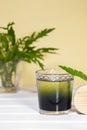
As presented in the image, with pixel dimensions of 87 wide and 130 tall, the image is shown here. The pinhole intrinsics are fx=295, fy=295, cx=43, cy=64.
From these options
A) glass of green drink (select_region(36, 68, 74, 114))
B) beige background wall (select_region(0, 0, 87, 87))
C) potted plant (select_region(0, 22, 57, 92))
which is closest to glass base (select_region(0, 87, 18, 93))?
potted plant (select_region(0, 22, 57, 92))

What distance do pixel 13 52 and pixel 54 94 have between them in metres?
0.34

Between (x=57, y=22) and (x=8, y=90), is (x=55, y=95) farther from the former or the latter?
(x=57, y=22)

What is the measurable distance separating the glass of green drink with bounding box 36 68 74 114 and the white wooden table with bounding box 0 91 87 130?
2 cm

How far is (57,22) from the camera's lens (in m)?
1.19

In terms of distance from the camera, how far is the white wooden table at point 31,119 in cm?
73

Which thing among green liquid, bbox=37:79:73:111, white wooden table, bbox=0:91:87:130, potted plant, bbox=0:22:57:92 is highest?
potted plant, bbox=0:22:57:92

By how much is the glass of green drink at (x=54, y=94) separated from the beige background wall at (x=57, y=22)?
0.37m

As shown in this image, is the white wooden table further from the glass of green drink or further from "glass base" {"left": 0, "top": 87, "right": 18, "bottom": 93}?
"glass base" {"left": 0, "top": 87, "right": 18, "bottom": 93}

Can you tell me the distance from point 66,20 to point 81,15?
0.06 meters

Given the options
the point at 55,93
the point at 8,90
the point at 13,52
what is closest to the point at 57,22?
the point at 13,52

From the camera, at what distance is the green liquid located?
2.70 feet

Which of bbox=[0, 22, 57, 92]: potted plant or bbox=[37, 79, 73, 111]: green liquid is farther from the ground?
bbox=[0, 22, 57, 92]: potted plant

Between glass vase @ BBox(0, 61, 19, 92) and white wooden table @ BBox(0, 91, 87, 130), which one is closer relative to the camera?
white wooden table @ BBox(0, 91, 87, 130)

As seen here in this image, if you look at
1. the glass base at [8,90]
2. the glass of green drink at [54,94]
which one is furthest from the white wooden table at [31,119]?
the glass base at [8,90]
